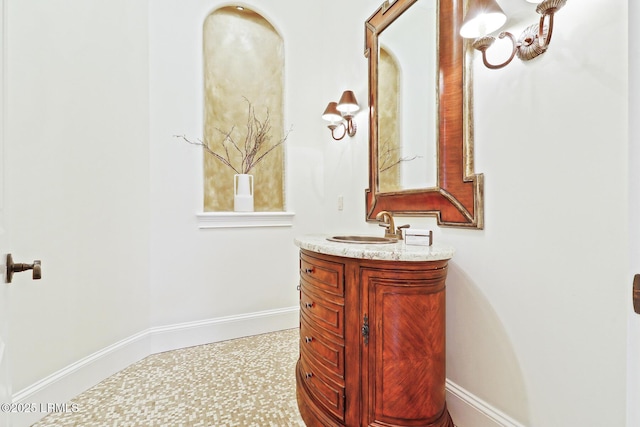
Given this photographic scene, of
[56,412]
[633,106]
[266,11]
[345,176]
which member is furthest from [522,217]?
[266,11]

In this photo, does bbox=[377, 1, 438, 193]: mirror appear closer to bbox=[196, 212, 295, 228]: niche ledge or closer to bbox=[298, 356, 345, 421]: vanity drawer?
bbox=[196, 212, 295, 228]: niche ledge

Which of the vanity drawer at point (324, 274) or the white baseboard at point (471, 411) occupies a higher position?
the vanity drawer at point (324, 274)

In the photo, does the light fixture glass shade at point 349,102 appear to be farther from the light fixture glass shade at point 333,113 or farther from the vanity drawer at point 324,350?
the vanity drawer at point 324,350

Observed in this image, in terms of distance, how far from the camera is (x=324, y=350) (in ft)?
4.64

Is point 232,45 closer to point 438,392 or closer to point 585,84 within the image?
point 585,84

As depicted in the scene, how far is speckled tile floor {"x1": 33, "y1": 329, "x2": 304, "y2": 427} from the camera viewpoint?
1.54m

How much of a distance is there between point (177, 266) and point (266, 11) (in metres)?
2.38

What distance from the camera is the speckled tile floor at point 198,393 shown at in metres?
1.54

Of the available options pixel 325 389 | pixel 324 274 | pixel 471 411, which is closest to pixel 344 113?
pixel 324 274

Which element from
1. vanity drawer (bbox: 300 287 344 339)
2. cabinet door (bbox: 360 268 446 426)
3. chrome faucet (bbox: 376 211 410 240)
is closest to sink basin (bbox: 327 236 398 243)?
chrome faucet (bbox: 376 211 410 240)

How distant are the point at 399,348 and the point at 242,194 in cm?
185

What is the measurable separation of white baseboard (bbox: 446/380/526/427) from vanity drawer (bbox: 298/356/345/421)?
620mm

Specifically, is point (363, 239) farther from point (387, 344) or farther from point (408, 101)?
point (408, 101)

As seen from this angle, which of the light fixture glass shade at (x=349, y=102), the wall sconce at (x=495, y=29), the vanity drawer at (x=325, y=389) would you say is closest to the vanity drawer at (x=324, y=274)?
the vanity drawer at (x=325, y=389)
